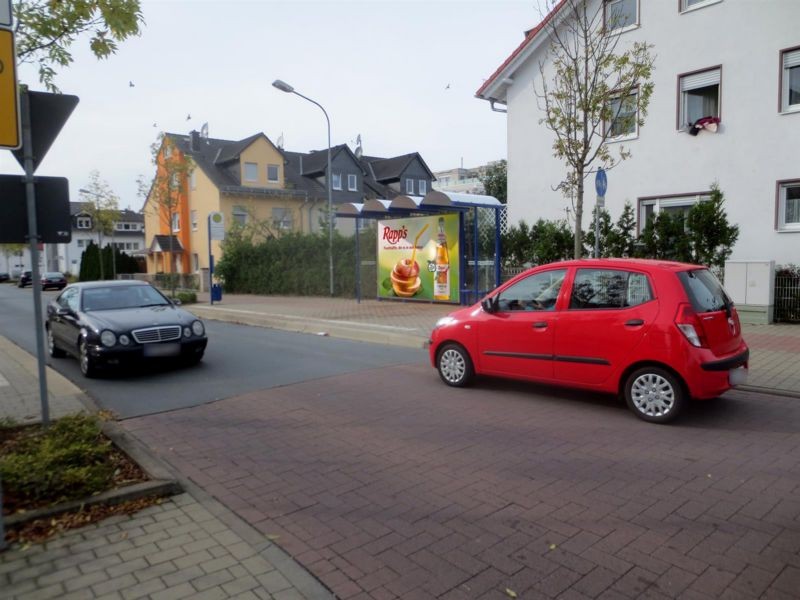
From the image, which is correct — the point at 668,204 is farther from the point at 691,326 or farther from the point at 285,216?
the point at 285,216

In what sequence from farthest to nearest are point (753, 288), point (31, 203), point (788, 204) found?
point (788, 204)
point (753, 288)
point (31, 203)

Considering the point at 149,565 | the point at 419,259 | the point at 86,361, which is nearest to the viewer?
the point at 149,565

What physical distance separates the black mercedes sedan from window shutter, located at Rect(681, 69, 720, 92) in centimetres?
1512

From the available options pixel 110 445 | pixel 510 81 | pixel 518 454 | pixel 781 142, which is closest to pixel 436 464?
pixel 518 454

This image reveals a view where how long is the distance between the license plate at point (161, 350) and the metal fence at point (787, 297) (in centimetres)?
1176

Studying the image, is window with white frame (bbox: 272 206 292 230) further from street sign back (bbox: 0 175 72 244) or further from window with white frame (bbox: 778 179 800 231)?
street sign back (bbox: 0 175 72 244)

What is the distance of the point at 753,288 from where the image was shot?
12.9m

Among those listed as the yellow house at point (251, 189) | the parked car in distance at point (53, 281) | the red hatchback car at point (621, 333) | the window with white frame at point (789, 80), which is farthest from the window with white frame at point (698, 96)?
the parked car in distance at point (53, 281)

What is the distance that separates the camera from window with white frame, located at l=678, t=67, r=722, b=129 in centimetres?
1708

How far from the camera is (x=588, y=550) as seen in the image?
11.6ft

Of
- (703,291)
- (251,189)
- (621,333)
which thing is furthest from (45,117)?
(251,189)

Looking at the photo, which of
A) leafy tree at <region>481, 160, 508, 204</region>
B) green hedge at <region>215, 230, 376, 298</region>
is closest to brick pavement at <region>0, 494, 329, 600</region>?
green hedge at <region>215, 230, 376, 298</region>

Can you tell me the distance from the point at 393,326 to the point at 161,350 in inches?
223

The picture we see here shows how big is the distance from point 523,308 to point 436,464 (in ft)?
9.24
